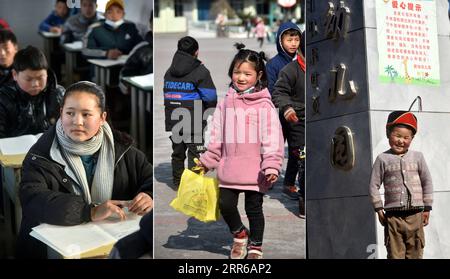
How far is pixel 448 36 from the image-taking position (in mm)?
4438

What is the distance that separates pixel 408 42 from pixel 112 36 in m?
1.80

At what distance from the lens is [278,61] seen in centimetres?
439

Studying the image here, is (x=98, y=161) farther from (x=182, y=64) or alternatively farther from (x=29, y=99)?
(x=182, y=64)

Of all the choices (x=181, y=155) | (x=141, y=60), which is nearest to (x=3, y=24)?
(x=141, y=60)

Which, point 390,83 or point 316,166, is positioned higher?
Answer: point 390,83

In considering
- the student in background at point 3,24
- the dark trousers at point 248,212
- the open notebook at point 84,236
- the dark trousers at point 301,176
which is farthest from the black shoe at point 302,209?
the student in background at point 3,24

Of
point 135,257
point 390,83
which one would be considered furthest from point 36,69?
point 390,83

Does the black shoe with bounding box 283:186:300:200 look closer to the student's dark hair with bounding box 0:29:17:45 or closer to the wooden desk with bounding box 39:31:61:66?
the wooden desk with bounding box 39:31:61:66

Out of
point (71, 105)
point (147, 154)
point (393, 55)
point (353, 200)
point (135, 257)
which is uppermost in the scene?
point (393, 55)

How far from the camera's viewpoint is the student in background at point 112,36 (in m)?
4.38

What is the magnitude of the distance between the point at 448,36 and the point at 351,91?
74 cm

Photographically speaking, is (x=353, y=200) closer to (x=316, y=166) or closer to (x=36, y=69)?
(x=316, y=166)

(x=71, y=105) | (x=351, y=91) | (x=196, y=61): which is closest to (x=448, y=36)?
(x=351, y=91)

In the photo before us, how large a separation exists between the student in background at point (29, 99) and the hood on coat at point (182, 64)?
0.69 metres
